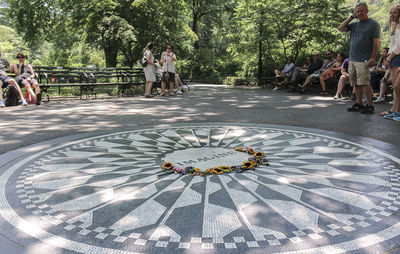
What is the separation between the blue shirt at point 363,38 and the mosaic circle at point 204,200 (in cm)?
346

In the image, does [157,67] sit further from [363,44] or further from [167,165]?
[167,165]

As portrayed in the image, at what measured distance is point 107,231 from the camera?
1.96 metres

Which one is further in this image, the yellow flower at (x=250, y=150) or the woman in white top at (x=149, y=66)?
the woman in white top at (x=149, y=66)

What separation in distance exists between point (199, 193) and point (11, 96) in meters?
8.47

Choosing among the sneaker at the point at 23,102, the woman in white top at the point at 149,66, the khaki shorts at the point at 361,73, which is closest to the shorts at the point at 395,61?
the khaki shorts at the point at 361,73

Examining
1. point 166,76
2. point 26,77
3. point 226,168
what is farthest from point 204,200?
point 166,76

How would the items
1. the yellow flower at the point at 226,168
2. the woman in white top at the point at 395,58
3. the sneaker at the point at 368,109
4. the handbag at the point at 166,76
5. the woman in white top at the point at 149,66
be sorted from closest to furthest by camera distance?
the yellow flower at the point at 226,168 < the woman in white top at the point at 395,58 < the sneaker at the point at 368,109 < the woman in white top at the point at 149,66 < the handbag at the point at 166,76

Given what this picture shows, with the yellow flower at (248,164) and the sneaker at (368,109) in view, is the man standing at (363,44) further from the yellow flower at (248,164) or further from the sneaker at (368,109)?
the yellow flower at (248,164)

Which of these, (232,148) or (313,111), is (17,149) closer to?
(232,148)

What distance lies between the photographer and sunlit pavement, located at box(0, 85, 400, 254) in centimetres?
184

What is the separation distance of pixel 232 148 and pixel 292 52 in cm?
1400

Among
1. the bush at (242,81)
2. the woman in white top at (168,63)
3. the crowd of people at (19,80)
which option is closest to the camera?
the crowd of people at (19,80)

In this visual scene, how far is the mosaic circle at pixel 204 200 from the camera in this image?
1849mm

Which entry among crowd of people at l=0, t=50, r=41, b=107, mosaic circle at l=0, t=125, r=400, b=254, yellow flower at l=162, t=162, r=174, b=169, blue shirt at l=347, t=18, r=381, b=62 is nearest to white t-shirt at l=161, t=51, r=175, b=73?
crowd of people at l=0, t=50, r=41, b=107
